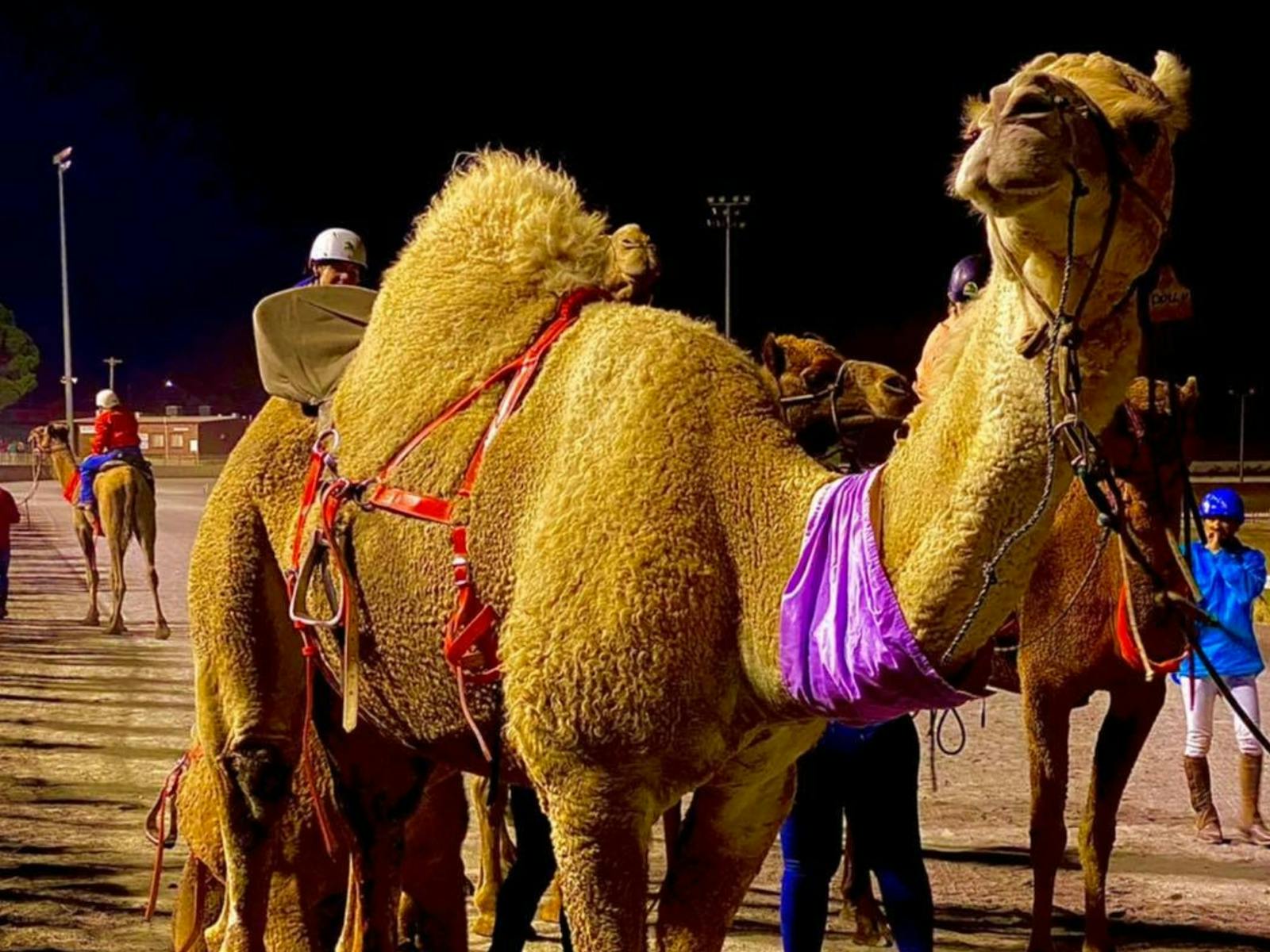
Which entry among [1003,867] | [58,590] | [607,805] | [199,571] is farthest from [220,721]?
[58,590]

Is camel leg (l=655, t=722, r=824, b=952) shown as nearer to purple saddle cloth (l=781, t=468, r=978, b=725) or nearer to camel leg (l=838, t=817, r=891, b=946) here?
purple saddle cloth (l=781, t=468, r=978, b=725)

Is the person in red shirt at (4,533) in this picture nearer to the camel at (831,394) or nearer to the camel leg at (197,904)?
the camel leg at (197,904)

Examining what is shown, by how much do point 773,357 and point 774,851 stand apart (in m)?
3.68

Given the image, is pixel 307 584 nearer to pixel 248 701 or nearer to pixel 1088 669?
pixel 248 701

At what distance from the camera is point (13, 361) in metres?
92.0

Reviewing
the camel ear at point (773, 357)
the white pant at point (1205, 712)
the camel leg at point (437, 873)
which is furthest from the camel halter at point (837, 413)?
the white pant at point (1205, 712)

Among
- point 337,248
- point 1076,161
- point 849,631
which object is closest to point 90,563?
point 337,248

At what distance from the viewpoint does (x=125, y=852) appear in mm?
7535

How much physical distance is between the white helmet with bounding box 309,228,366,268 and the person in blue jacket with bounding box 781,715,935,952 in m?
2.54

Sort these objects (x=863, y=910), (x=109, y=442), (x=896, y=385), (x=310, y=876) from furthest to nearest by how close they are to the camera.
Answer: (x=109, y=442)
(x=863, y=910)
(x=310, y=876)
(x=896, y=385)

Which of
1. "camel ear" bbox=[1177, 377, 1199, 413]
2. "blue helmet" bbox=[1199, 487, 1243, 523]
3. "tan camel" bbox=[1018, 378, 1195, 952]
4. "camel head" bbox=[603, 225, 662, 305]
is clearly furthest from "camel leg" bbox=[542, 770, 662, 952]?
"blue helmet" bbox=[1199, 487, 1243, 523]

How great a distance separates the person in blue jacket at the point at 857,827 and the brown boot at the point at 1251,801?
12.2 feet

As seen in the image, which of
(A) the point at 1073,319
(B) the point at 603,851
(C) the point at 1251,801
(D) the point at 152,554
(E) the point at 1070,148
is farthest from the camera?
(D) the point at 152,554

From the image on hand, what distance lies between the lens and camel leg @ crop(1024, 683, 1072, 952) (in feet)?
19.5
